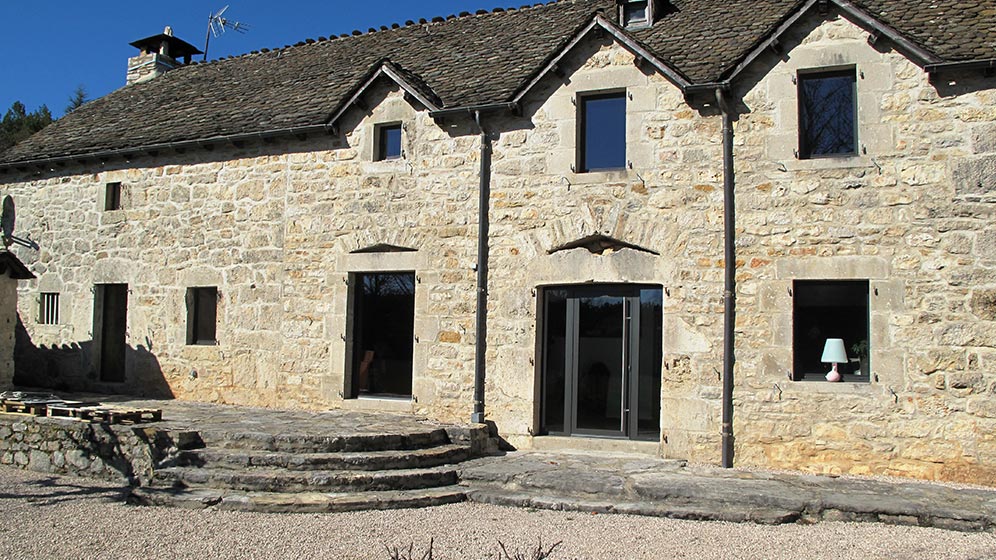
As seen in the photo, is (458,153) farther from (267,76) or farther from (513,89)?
(267,76)

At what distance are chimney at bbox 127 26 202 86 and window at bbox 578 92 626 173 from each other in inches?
475

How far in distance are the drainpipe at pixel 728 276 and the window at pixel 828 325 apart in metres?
0.73

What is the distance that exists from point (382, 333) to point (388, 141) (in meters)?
2.95

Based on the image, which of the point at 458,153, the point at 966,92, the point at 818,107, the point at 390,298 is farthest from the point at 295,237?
the point at 966,92

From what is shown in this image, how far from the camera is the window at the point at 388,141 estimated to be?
12.4 m

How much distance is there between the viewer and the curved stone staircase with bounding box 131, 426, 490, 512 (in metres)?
8.33

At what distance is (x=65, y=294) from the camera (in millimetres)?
15336

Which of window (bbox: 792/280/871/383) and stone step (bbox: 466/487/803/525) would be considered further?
window (bbox: 792/280/871/383)

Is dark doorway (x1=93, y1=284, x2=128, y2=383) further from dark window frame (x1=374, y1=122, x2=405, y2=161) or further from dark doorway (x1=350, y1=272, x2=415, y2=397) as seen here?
dark window frame (x1=374, y1=122, x2=405, y2=161)

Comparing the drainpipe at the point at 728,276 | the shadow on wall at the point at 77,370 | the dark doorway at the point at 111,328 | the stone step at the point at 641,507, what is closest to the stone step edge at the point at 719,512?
the stone step at the point at 641,507

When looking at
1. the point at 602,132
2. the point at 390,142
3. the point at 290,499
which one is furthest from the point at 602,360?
the point at 390,142

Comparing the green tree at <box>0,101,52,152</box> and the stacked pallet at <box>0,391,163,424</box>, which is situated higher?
the green tree at <box>0,101,52,152</box>

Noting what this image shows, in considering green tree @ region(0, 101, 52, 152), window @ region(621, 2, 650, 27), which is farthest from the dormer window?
green tree @ region(0, 101, 52, 152)

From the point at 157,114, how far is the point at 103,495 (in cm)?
907
